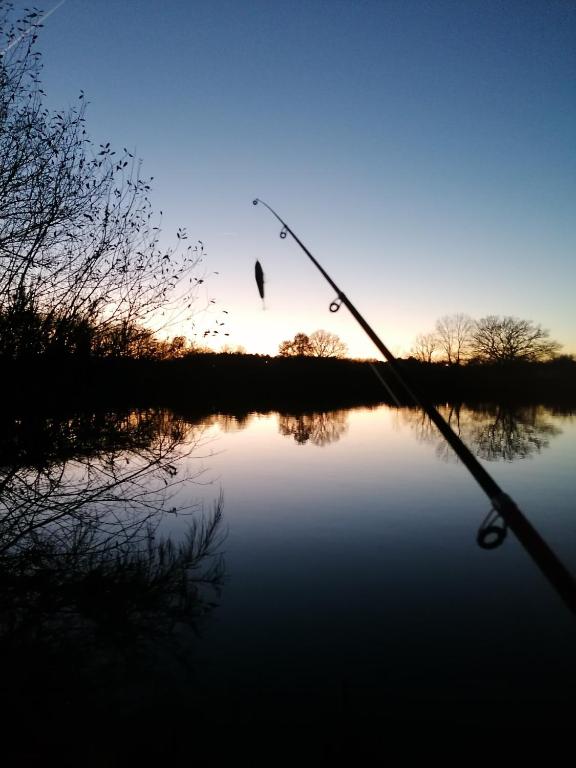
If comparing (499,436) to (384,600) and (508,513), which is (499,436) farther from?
(508,513)

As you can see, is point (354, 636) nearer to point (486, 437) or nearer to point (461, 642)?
point (461, 642)

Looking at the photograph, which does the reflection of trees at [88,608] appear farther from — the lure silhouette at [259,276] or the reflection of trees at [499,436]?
the reflection of trees at [499,436]

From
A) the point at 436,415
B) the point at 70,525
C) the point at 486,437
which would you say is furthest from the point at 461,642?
the point at 486,437

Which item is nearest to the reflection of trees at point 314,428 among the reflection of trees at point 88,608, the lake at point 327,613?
the lake at point 327,613

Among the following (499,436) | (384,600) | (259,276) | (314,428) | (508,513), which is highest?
(259,276)

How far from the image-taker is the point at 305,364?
77.5 metres

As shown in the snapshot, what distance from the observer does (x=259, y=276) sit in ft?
11.5

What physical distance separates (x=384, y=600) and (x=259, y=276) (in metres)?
6.01

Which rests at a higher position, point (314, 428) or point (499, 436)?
point (314, 428)

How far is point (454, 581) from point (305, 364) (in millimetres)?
69842

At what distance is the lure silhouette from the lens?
344cm

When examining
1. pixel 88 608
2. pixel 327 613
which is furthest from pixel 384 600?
pixel 88 608

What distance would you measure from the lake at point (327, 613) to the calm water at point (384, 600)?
0.09 feet

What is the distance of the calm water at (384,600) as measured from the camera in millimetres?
5082
